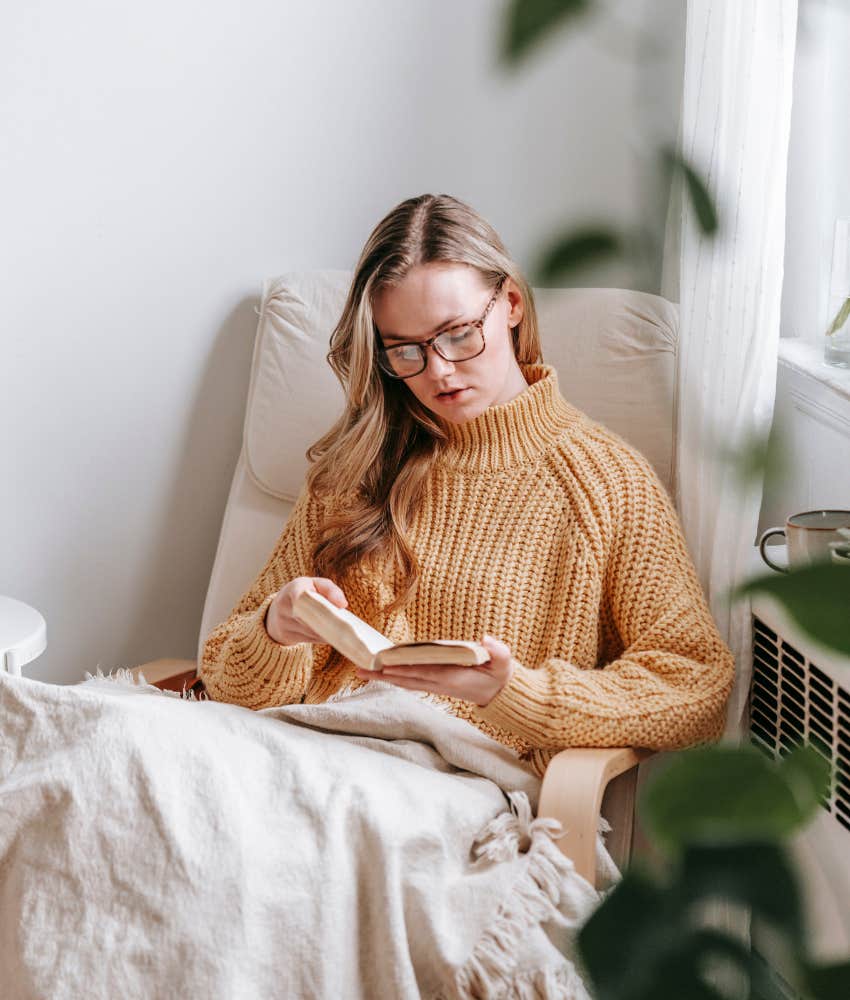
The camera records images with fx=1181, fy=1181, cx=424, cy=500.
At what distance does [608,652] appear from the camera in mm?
1515

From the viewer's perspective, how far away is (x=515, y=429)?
155 cm

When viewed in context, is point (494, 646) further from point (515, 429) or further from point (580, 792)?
point (515, 429)

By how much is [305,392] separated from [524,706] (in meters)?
0.78

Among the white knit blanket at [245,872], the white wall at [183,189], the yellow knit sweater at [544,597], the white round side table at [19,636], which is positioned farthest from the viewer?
the white wall at [183,189]

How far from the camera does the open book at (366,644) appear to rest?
1145 millimetres

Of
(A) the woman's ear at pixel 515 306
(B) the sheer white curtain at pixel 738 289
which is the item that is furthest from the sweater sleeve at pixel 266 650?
(B) the sheer white curtain at pixel 738 289

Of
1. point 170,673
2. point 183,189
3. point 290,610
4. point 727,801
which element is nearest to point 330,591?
point 290,610

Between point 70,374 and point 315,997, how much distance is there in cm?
131

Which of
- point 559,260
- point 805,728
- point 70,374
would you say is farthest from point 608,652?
point 559,260

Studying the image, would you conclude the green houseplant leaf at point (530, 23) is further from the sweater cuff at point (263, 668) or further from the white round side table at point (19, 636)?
the white round side table at point (19, 636)

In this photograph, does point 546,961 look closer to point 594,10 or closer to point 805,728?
point 805,728

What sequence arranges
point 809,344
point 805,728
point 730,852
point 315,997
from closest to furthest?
point 730,852 → point 315,997 → point 805,728 → point 809,344

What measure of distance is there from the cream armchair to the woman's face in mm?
198

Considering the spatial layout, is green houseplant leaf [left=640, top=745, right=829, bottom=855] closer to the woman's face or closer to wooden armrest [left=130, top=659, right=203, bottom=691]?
the woman's face
